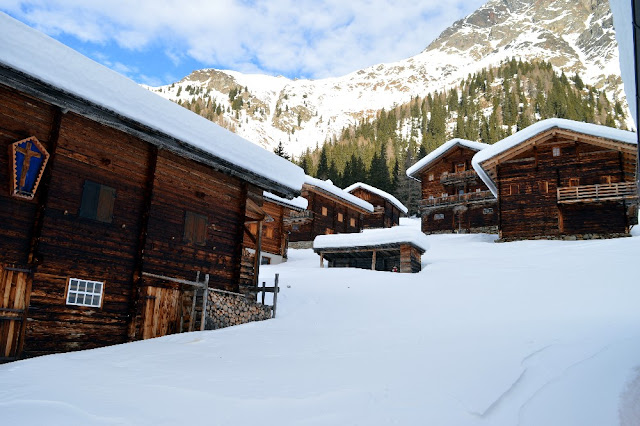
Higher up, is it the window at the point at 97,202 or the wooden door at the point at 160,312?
the window at the point at 97,202

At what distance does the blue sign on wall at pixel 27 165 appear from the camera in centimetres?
935

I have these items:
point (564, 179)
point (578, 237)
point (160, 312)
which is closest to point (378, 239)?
point (578, 237)

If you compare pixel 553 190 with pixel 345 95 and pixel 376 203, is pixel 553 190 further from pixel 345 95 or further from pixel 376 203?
pixel 345 95

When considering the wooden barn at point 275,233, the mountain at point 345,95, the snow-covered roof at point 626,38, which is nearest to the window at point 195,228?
the snow-covered roof at point 626,38

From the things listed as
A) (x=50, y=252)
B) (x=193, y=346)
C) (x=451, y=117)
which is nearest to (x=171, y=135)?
(x=50, y=252)

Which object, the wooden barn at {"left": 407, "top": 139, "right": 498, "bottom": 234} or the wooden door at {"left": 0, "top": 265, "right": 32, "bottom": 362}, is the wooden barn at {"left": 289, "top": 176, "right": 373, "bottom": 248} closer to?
the wooden barn at {"left": 407, "top": 139, "right": 498, "bottom": 234}

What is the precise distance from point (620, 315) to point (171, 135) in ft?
42.0

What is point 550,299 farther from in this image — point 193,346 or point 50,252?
point 50,252

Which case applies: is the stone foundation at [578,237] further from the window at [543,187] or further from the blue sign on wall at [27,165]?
the blue sign on wall at [27,165]

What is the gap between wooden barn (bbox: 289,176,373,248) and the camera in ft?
124

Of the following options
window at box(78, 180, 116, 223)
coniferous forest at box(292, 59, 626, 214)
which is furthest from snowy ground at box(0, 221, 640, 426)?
coniferous forest at box(292, 59, 626, 214)

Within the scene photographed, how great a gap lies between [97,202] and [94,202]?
0.24ft

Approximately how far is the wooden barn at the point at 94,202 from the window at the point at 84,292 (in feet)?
0.07

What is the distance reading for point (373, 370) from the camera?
795 centimetres
